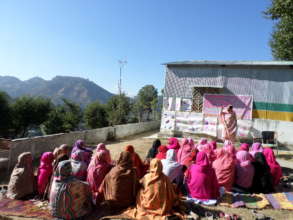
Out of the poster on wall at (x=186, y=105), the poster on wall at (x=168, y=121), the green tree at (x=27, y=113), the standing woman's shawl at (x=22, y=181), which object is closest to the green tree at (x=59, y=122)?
the green tree at (x=27, y=113)

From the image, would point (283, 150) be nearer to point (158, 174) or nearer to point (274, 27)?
point (158, 174)

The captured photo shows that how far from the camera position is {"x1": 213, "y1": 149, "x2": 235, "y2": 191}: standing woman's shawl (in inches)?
203

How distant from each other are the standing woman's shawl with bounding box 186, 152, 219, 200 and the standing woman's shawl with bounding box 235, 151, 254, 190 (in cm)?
94

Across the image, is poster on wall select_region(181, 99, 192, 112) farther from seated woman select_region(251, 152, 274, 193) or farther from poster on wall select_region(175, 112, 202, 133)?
seated woman select_region(251, 152, 274, 193)

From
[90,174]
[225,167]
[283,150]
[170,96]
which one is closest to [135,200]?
[90,174]

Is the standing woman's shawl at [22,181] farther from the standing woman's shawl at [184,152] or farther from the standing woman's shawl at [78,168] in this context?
the standing woman's shawl at [184,152]

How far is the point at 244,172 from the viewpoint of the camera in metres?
5.20

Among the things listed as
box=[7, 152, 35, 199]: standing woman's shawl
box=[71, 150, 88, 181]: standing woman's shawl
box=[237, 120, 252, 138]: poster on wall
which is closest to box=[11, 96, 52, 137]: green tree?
box=[237, 120, 252, 138]: poster on wall

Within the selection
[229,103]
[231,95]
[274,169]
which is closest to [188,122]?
[229,103]

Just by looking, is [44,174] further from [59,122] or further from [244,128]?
[59,122]

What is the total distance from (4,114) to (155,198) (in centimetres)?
1959

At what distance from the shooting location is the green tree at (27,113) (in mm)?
21375

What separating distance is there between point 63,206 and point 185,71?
10507 millimetres

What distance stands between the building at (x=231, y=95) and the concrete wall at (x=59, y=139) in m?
2.95
